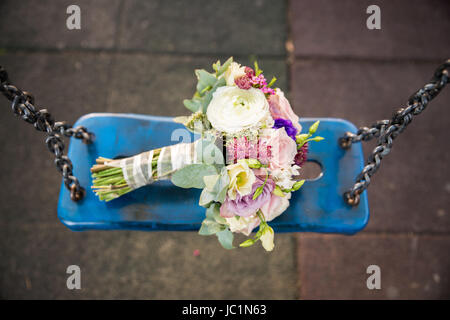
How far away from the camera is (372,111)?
2248mm

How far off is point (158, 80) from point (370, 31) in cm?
162

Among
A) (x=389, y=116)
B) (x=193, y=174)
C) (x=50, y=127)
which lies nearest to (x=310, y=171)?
(x=389, y=116)

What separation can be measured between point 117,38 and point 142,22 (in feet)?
0.72

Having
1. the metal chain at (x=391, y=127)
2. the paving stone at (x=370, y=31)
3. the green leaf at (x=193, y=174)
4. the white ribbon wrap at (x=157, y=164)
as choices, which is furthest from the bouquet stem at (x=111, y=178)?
the paving stone at (x=370, y=31)

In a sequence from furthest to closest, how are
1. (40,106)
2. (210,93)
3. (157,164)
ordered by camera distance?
(40,106), (157,164), (210,93)

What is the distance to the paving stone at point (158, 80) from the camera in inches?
86.7

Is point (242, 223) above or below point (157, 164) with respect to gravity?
below

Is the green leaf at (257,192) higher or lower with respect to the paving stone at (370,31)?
lower

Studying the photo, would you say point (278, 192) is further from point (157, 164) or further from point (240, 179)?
point (157, 164)

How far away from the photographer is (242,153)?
93cm

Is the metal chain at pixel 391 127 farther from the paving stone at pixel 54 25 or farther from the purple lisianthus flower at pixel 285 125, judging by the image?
the paving stone at pixel 54 25

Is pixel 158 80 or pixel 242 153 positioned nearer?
pixel 242 153

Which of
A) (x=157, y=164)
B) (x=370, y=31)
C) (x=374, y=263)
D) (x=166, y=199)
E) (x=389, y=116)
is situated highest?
(x=370, y=31)

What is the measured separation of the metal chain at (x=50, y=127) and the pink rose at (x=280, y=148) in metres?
0.71
